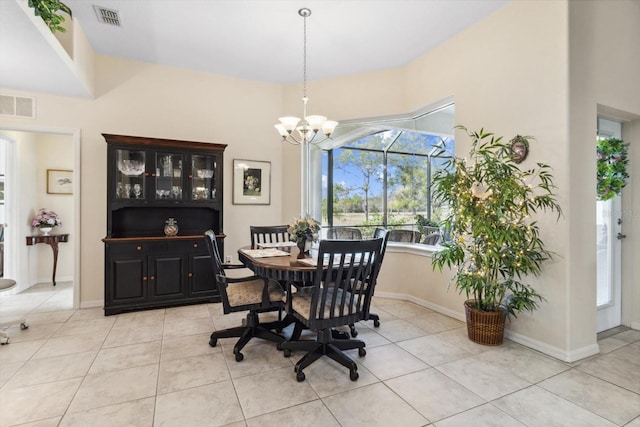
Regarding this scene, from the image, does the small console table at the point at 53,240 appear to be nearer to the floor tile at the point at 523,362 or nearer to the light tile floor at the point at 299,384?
the light tile floor at the point at 299,384

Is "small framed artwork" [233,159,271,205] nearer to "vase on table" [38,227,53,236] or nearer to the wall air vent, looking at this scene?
the wall air vent

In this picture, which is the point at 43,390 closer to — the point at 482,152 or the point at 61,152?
the point at 482,152

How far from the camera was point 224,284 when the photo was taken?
8.50 ft

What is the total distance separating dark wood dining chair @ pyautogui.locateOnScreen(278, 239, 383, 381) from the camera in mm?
2104

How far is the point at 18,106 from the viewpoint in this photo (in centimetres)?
357

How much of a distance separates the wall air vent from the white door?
20.2 feet

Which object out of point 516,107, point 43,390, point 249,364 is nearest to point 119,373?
point 43,390

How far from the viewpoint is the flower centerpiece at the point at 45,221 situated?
470cm

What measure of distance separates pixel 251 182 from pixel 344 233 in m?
1.58

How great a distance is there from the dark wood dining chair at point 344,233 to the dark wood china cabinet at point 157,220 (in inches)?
65.2

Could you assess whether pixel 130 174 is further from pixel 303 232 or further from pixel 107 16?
pixel 303 232

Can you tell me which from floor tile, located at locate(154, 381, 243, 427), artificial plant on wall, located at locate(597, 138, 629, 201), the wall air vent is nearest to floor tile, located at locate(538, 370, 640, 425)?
artificial plant on wall, located at locate(597, 138, 629, 201)

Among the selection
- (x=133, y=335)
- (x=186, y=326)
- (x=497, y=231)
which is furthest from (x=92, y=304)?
(x=497, y=231)

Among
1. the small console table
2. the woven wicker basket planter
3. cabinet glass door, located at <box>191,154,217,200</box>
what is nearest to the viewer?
the woven wicker basket planter
